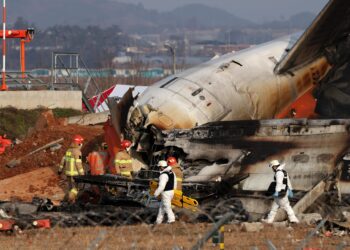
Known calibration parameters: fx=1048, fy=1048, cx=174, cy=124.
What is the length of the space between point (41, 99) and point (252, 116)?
22097mm

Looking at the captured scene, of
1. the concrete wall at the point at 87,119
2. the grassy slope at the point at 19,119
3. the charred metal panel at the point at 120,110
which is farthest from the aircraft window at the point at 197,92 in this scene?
the grassy slope at the point at 19,119

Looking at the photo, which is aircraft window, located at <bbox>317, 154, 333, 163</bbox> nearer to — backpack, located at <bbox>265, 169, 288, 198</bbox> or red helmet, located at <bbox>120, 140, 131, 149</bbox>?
backpack, located at <bbox>265, 169, 288, 198</bbox>

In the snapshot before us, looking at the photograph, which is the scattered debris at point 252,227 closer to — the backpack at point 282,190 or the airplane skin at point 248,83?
the backpack at point 282,190

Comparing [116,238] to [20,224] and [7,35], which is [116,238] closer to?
[20,224]

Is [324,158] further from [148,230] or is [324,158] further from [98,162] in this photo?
[98,162]

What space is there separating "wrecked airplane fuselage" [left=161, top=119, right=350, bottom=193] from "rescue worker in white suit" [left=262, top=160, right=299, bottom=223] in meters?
1.91

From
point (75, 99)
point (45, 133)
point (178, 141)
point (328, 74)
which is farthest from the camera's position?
point (75, 99)

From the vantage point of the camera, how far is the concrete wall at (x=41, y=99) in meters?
48.9

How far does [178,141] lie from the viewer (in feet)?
90.5

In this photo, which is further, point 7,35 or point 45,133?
point 7,35

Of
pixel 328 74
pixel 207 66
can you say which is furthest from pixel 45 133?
pixel 328 74

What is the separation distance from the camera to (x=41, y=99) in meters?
49.9

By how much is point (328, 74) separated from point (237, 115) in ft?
10.1

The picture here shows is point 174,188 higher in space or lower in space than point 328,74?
lower
